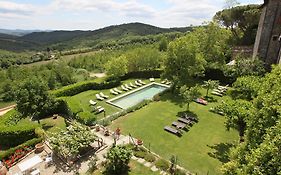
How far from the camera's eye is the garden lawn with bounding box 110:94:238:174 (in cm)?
1490

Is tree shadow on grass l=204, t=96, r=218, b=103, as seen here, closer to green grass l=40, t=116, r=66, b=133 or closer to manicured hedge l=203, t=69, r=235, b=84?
manicured hedge l=203, t=69, r=235, b=84

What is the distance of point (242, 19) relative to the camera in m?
43.5

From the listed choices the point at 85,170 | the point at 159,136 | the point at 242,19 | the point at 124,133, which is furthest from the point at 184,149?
the point at 242,19

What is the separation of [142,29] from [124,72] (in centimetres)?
16059

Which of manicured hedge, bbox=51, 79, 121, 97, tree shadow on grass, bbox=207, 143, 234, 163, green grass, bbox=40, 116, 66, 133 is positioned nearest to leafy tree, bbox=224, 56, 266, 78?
tree shadow on grass, bbox=207, 143, 234, 163

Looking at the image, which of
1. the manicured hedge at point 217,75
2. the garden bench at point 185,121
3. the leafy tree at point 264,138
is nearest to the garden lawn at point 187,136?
the garden bench at point 185,121

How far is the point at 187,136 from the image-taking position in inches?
712

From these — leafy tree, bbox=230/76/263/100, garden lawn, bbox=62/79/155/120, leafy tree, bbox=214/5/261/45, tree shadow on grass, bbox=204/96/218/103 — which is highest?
leafy tree, bbox=214/5/261/45

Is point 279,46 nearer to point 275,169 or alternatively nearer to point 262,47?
point 262,47

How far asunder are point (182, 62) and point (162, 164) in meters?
17.7

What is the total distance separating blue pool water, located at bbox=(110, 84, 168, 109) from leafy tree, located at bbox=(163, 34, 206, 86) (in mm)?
4676

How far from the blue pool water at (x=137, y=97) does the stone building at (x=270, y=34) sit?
620 inches

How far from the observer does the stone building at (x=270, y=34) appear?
22594mm

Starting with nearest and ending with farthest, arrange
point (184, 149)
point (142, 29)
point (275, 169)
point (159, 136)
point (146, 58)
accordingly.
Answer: point (275, 169) < point (184, 149) < point (159, 136) < point (146, 58) < point (142, 29)
